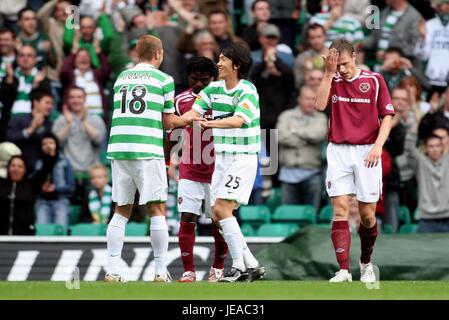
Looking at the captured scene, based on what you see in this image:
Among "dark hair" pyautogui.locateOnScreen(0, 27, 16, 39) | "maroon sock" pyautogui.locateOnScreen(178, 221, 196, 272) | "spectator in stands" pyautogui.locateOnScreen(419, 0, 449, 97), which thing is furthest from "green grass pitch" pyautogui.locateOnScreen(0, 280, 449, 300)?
"dark hair" pyautogui.locateOnScreen(0, 27, 16, 39)

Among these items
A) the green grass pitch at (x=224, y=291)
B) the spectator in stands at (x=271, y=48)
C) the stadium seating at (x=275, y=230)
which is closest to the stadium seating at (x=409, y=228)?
the stadium seating at (x=275, y=230)

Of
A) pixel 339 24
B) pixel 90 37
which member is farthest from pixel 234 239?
pixel 90 37

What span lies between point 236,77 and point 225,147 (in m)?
0.67

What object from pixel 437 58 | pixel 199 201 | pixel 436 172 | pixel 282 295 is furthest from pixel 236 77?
Result: pixel 437 58

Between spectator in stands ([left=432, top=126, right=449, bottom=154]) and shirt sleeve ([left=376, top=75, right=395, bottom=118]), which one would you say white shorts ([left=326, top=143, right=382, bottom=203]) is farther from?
spectator in stands ([left=432, top=126, right=449, bottom=154])

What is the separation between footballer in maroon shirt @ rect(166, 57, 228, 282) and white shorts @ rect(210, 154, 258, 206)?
80cm

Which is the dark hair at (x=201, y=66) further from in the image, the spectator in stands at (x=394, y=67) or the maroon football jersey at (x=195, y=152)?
the spectator in stands at (x=394, y=67)

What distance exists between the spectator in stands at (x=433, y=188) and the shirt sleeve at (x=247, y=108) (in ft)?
19.3

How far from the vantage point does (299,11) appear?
2123 centimetres

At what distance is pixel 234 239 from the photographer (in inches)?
509

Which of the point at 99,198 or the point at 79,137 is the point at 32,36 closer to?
the point at 79,137

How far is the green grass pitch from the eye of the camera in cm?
1102

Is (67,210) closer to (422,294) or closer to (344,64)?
(344,64)

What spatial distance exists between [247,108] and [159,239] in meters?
1.50
